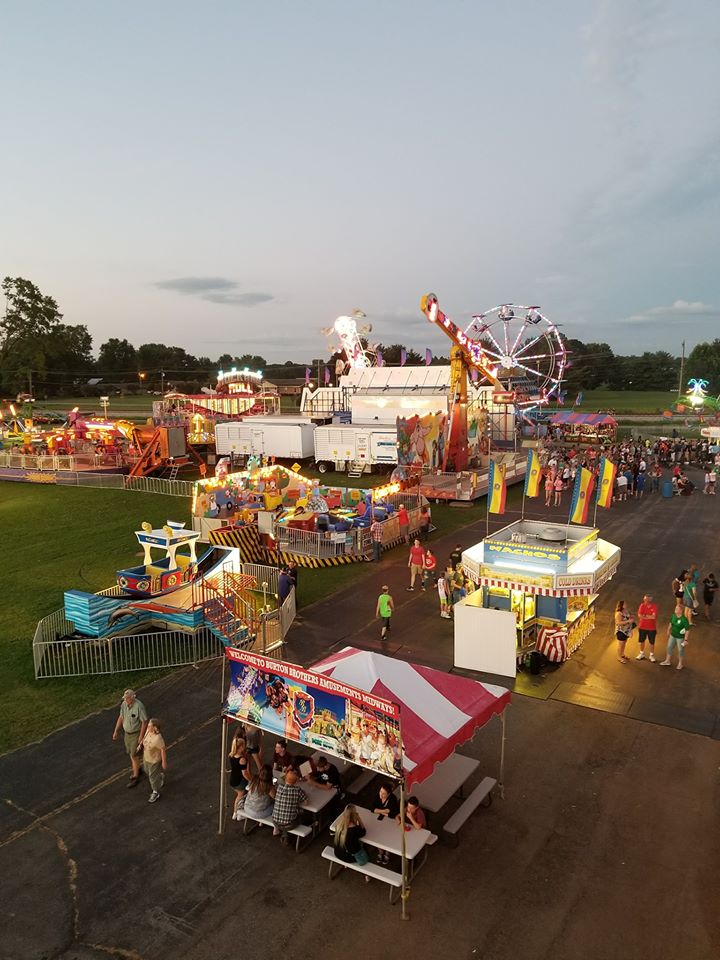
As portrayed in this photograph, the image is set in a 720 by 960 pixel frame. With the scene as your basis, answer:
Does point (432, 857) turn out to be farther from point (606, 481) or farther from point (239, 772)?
point (606, 481)

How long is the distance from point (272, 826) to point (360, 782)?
4.23 feet

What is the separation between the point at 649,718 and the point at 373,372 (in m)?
38.3

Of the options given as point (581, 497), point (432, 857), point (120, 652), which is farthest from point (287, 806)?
point (581, 497)

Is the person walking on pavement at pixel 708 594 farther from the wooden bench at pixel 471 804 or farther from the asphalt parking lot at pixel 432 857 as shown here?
the wooden bench at pixel 471 804

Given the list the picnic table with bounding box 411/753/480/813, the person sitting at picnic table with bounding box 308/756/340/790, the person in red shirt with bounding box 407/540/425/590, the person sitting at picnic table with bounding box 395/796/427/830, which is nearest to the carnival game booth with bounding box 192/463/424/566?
the person in red shirt with bounding box 407/540/425/590

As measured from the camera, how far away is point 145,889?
6.90m

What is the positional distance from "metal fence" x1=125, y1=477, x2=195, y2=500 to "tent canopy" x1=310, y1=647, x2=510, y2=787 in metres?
23.2

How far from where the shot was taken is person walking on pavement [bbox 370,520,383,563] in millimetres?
19453

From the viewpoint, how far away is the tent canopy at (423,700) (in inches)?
276

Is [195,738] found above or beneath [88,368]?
beneath

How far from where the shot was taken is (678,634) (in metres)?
11.8

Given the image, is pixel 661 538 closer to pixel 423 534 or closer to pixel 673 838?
pixel 423 534

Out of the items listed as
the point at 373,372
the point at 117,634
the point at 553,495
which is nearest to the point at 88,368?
the point at 373,372

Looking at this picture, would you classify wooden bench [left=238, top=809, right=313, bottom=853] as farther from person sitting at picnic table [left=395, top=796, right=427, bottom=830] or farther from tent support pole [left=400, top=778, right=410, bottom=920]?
tent support pole [left=400, top=778, right=410, bottom=920]
